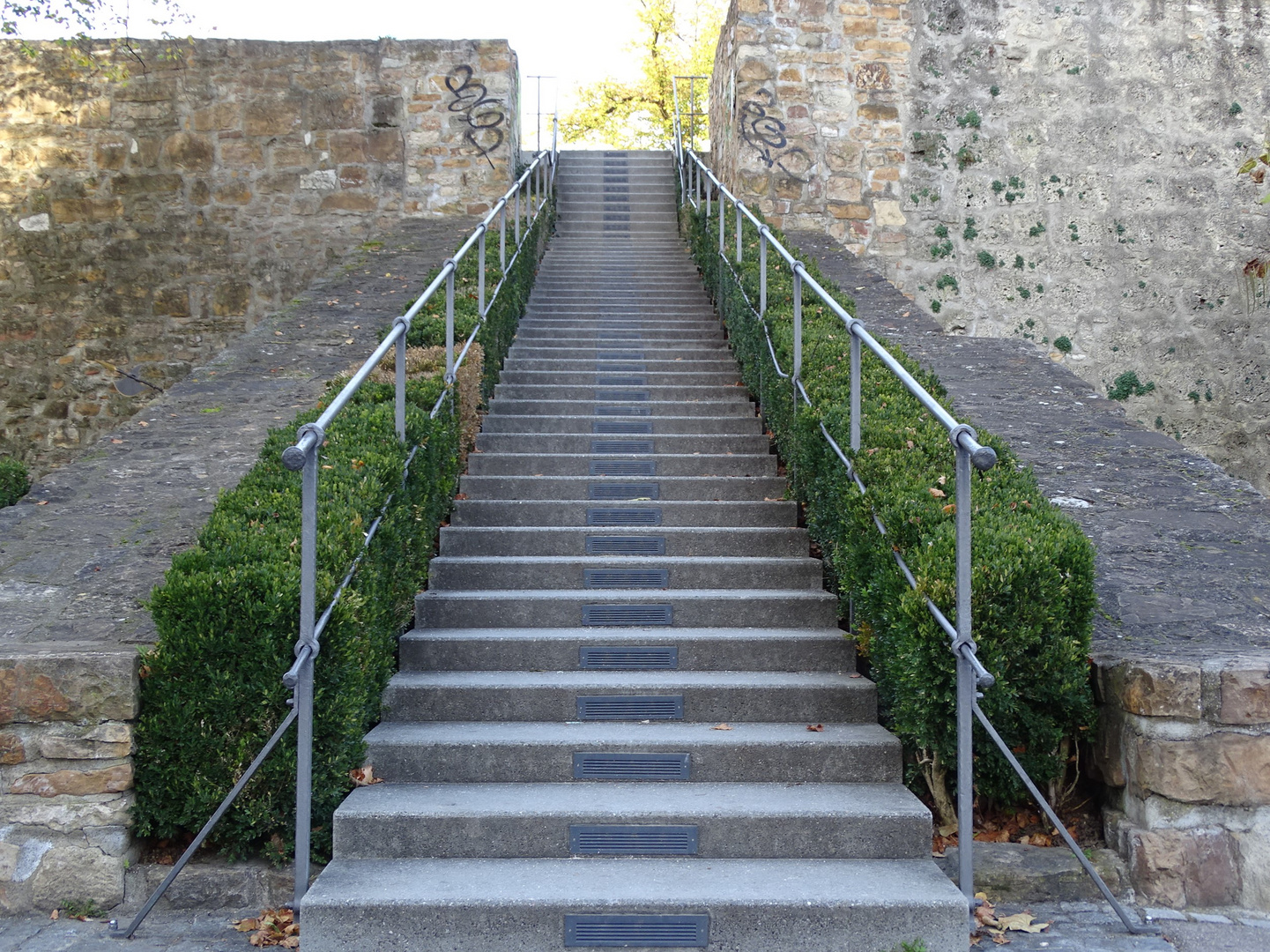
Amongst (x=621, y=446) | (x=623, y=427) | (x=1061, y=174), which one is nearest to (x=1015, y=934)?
(x=621, y=446)

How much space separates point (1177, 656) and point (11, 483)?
6443mm

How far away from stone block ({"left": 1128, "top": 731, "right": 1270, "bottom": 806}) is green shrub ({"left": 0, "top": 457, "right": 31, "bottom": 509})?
5499 millimetres

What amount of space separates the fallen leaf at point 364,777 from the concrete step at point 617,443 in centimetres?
282

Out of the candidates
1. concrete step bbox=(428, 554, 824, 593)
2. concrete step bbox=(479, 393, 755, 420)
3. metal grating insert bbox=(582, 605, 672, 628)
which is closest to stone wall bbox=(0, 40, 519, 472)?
concrete step bbox=(479, 393, 755, 420)

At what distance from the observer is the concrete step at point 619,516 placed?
17.7 feet

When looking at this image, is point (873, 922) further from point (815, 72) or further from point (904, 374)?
point (815, 72)

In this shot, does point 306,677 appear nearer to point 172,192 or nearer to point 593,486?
point 593,486

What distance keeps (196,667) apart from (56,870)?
76cm

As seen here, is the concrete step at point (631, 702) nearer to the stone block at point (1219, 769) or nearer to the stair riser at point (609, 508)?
the stone block at point (1219, 769)

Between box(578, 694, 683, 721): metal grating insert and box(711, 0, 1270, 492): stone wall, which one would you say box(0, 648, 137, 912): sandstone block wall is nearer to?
box(578, 694, 683, 721): metal grating insert

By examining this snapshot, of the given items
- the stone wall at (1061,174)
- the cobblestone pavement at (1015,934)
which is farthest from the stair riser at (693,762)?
the stone wall at (1061,174)

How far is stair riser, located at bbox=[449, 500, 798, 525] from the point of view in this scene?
17.7 ft

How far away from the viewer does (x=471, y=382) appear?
6148 millimetres

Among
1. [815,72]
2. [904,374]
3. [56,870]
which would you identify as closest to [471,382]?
[904,374]
